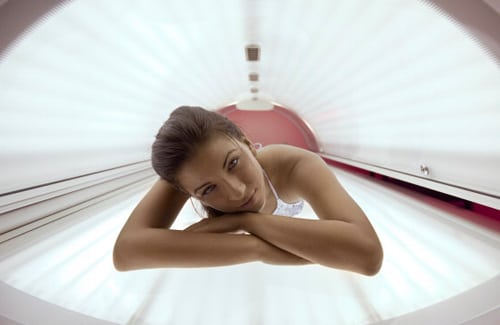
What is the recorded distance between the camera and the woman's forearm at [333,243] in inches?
34.3

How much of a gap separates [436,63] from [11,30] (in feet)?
4.41

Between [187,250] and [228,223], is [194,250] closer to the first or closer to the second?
[187,250]

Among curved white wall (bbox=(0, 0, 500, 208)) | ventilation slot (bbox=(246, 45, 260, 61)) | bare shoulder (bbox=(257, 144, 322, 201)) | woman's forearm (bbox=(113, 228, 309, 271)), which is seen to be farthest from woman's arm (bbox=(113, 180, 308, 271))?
ventilation slot (bbox=(246, 45, 260, 61))

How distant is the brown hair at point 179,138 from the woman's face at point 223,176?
0.02 m

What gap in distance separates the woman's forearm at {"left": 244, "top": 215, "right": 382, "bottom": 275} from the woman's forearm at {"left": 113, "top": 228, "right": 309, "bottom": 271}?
0.19ft

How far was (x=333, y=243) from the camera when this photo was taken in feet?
2.86

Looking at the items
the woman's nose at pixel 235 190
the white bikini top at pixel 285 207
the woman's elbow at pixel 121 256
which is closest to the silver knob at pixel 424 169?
the white bikini top at pixel 285 207

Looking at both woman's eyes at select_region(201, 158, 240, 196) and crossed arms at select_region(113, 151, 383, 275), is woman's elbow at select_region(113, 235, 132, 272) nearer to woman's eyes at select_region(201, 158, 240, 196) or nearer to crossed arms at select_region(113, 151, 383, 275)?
crossed arms at select_region(113, 151, 383, 275)

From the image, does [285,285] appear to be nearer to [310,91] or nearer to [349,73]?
[349,73]

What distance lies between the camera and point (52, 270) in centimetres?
107

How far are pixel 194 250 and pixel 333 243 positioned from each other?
401mm

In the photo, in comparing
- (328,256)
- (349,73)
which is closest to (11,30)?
(328,256)

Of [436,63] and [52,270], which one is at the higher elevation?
[436,63]

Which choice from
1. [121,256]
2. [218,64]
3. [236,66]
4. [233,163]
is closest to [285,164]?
[233,163]
